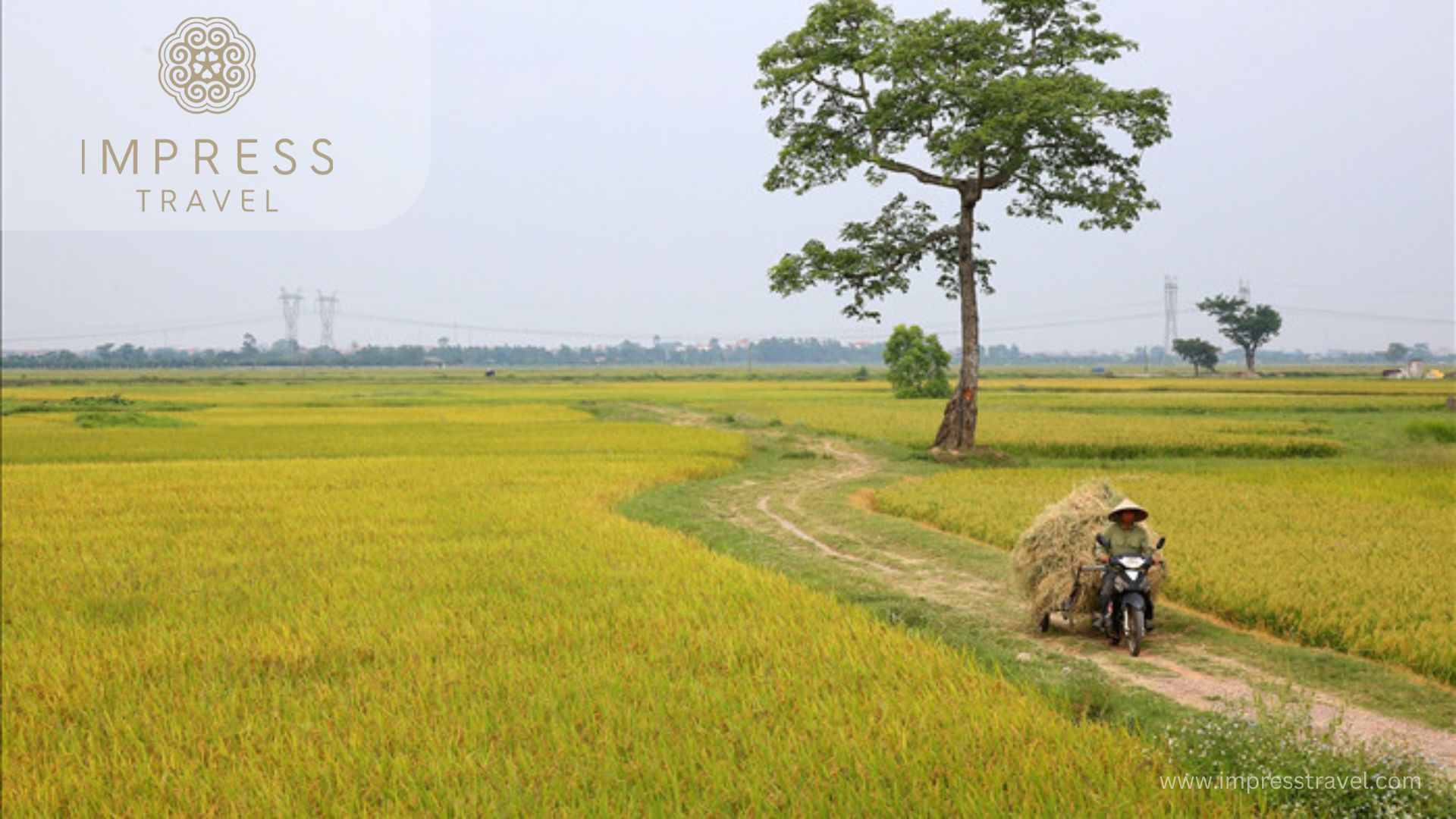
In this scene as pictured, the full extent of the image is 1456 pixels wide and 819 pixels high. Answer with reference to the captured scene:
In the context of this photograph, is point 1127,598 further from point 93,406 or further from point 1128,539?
point 93,406

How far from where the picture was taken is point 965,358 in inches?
961

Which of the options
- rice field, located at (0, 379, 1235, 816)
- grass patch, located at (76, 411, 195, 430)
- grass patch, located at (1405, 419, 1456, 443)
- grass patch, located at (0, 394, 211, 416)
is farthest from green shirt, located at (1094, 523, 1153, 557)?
grass patch, located at (0, 394, 211, 416)

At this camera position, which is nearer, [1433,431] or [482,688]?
[482,688]

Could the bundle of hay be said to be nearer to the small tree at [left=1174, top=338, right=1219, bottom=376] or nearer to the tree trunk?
the tree trunk

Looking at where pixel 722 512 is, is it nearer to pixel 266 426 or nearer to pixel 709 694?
pixel 709 694

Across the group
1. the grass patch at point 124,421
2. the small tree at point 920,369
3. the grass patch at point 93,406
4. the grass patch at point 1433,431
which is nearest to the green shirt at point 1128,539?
the grass patch at point 1433,431

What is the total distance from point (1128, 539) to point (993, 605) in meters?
1.83

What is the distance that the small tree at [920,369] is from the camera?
62.2 metres

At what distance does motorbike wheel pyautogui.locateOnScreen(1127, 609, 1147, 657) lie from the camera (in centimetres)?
749

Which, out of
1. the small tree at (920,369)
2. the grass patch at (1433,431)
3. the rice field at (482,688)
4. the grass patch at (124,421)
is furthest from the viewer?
the small tree at (920,369)

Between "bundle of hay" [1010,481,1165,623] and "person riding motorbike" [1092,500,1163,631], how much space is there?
0.15 metres

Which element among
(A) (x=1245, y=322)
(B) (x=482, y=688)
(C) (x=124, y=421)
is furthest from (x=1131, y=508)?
(A) (x=1245, y=322)

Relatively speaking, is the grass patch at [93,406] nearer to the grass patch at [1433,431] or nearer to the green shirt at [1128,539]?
the green shirt at [1128,539]

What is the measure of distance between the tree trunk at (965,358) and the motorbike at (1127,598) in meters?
16.2
